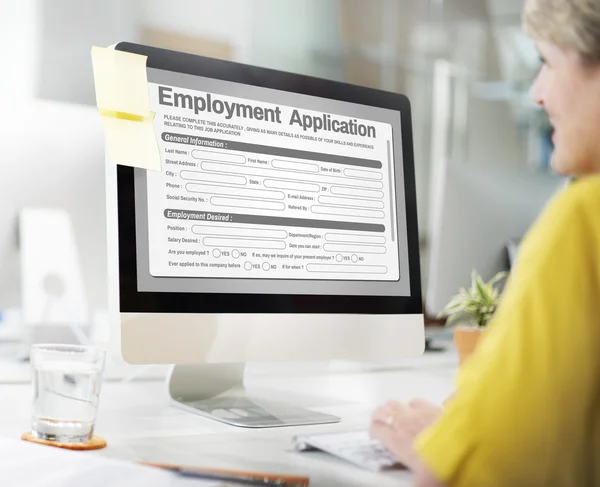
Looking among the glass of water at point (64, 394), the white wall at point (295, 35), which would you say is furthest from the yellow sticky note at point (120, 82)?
the white wall at point (295, 35)

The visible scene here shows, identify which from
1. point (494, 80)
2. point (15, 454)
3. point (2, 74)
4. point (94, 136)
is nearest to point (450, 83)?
point (494, 80)

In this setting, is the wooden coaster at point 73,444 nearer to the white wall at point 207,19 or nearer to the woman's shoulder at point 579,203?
the woman's shoulder at point 579,203

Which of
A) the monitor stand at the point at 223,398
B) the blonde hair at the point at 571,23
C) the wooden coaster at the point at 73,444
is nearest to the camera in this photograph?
the blonde hair at the point at 571,23

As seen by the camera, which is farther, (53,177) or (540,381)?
(53,177)

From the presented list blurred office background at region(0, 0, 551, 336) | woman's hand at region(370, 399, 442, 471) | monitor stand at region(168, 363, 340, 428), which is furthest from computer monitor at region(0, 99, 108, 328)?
blurred office background at region(0, 0, 551, 336)

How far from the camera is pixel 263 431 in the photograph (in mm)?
1068

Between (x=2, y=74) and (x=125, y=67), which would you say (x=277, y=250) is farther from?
(x=2, y=74)

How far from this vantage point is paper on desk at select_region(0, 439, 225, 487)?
0.73m

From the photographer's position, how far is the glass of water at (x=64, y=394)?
95cm

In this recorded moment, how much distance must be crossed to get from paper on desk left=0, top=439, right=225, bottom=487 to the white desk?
0.09m

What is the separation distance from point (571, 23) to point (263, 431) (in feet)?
2.14

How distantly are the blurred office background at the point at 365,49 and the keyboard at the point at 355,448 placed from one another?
2140 mm

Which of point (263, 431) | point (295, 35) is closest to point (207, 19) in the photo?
point (295, 35)

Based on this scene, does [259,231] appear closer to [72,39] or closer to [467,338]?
[467,338]
